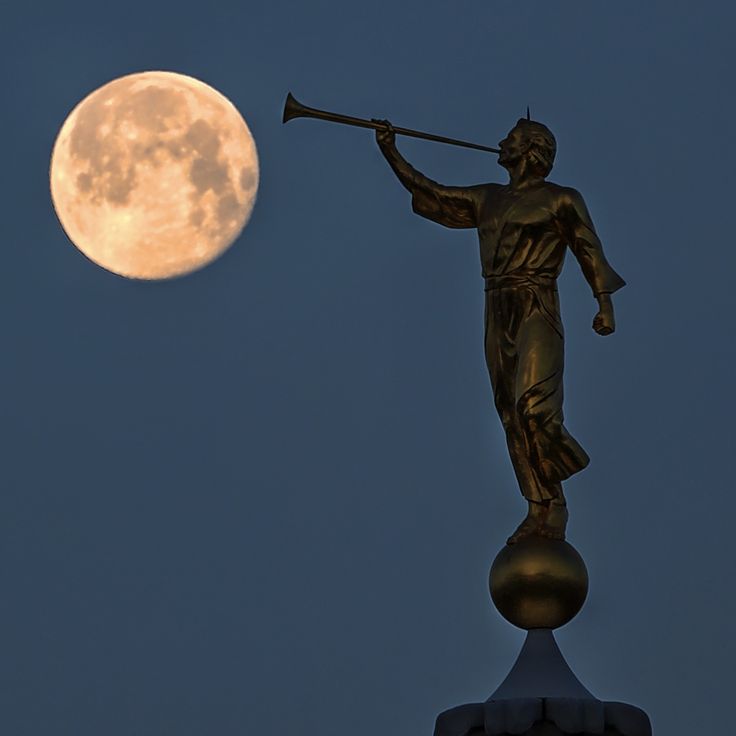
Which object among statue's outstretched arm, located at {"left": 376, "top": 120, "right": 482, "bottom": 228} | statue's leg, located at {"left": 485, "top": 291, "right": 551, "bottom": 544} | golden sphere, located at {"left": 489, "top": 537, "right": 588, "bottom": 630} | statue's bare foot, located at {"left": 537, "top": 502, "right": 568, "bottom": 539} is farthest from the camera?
statue's outstretched arm, located at {"left": 376, "top": 120, "right": 482, "bottom": 228}

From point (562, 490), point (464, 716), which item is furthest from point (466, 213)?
point (464, 716)

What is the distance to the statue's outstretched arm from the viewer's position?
29484mm

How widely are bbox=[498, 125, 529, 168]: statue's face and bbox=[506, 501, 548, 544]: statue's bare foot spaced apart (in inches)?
135

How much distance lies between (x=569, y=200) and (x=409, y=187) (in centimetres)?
197

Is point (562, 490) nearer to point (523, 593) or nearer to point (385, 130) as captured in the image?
point (523, 593)

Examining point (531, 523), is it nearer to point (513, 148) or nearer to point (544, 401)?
point (544, 401)

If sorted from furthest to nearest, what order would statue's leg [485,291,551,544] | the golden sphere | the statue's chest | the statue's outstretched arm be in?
the statue's outstretched arm < the statue's chest < statue's leg [485,291,551,544] < the golden sphere

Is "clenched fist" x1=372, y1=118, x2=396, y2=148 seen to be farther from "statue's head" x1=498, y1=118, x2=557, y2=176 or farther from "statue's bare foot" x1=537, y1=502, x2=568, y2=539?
"statue's bare foot" x1=537, y1=502, x2=568, y2=539

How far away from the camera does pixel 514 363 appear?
28516mm

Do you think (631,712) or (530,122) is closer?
(631,712)

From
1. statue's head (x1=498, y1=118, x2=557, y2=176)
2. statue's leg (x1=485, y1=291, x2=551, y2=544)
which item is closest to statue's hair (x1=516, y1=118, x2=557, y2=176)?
statue's head (x1=498, y1=118, x2=557, y2=176)

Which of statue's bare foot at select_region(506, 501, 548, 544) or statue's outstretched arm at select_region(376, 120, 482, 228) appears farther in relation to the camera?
statue's outstretched arm at select_region(376, 120, 482, 228)

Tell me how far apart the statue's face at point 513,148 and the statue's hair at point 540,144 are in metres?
0.05

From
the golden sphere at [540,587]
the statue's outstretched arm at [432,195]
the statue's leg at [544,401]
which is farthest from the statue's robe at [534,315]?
the golden sphere at [540,587]
